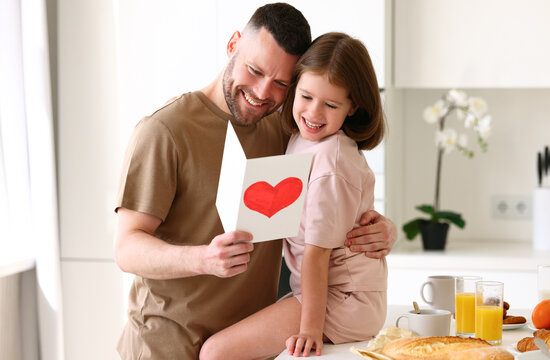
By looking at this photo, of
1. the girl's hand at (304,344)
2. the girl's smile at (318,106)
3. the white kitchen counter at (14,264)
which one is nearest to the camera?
the girl's hand at (304,344)

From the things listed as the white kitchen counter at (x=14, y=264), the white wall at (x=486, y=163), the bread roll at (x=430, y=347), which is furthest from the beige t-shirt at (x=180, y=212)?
the white wall at (x=486, y=163)

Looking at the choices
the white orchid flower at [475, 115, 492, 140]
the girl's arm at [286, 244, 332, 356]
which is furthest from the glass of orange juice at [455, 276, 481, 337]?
the white orchid flower at [475, 115, 492, 140]

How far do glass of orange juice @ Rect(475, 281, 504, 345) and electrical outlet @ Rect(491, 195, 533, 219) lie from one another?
6.29 feet

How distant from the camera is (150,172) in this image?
139 cm

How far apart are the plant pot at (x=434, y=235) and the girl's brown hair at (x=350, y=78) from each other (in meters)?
1.25

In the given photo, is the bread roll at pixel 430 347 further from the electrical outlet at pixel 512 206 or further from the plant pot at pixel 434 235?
the electrical outlet at pixel 512 206

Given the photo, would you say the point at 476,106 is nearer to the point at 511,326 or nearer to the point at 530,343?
the point at 511,326

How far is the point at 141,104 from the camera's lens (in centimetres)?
262

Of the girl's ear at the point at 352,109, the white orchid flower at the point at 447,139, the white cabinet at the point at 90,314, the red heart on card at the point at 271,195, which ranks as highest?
the girl's ear at the point at 352,109

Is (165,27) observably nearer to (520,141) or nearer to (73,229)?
(73,229)

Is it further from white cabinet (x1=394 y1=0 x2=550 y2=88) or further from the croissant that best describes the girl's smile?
white cabinet (x1=394 y1=0 x2=550 y2=88)

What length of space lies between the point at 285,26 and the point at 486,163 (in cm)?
188

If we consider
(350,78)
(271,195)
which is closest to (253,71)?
(350,78)

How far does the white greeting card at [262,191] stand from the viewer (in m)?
1.06
